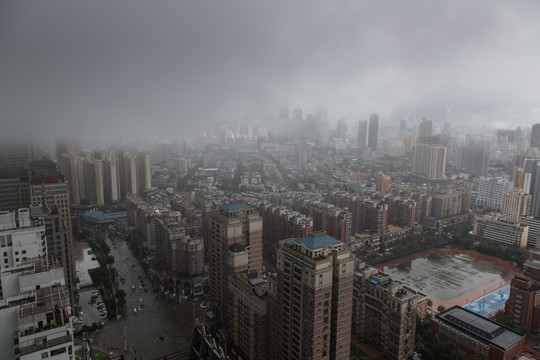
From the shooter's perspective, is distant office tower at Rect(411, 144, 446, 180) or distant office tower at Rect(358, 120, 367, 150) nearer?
distant office tower at Rect(411, 144, 446, 180)

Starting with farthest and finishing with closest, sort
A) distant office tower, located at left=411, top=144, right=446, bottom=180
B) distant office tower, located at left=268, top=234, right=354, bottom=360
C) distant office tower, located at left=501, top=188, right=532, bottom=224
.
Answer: distant office tower, located at left=411, top=144, right=446, bottom=180 < distant office tower, located at left=501, top=188, right=532, bottom=224 < distant office tower, located at left=268, top=234, right=354, bottom=360

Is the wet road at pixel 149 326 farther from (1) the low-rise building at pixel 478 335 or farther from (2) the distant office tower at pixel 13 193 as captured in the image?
(1) the low-rise building at pixel 478 335

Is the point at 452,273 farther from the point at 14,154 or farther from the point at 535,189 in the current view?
the point at 14,154

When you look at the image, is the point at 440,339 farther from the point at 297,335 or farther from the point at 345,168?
the point at 345,168

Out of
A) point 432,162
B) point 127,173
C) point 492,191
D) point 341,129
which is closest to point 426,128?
point 341,129

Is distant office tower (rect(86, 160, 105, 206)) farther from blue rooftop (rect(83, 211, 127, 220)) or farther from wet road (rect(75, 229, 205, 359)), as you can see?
wet road (rect(75, 229, 205, 359))

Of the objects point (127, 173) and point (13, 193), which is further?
point (127, 173)

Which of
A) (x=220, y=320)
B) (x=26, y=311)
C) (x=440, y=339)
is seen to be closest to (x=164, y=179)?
(x=220, y=320)

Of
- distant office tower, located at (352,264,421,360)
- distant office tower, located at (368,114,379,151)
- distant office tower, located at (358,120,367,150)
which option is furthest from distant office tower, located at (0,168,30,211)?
distant office tower, located at (368,114,379,151)
